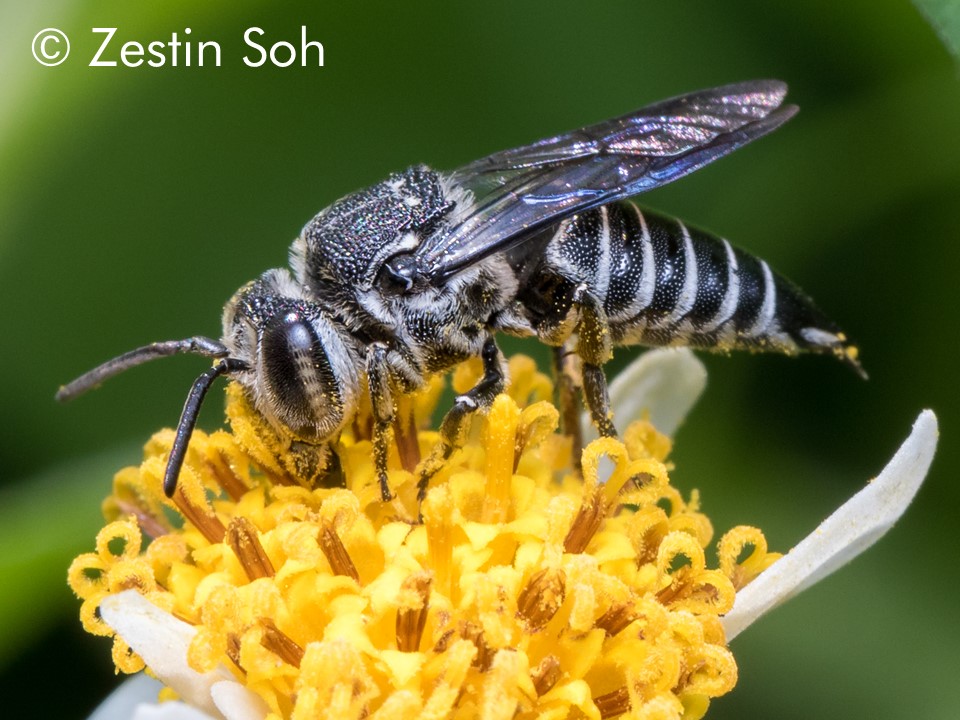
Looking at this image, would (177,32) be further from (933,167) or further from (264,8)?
(933,167)

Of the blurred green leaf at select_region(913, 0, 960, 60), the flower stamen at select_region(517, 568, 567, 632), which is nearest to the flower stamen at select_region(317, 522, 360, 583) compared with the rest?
the flower stamen at select_region(517, 568, 567, 632)

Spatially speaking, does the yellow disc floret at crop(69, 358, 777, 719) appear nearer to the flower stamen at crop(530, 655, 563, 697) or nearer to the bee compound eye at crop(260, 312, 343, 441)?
the flower stamen at crop(530, 655, 563, 697)

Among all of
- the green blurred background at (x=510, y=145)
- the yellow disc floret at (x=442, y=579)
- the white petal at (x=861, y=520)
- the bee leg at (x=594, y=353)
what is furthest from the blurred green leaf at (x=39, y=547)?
the white petal at (x=861, y=520)

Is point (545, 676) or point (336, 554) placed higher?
point (336, 554)

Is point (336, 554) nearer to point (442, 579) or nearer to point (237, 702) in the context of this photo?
point (442, 579)

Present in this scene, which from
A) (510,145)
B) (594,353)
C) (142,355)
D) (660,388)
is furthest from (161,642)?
(510,145)

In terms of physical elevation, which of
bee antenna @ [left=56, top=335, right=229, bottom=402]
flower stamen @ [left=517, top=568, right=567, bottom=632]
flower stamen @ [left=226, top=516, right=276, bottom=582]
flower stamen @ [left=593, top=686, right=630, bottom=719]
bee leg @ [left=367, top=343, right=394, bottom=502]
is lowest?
flower stamen @ [left=593, top=686, right=630, bottom=719]

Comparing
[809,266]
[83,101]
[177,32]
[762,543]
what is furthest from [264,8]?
[762,543]
